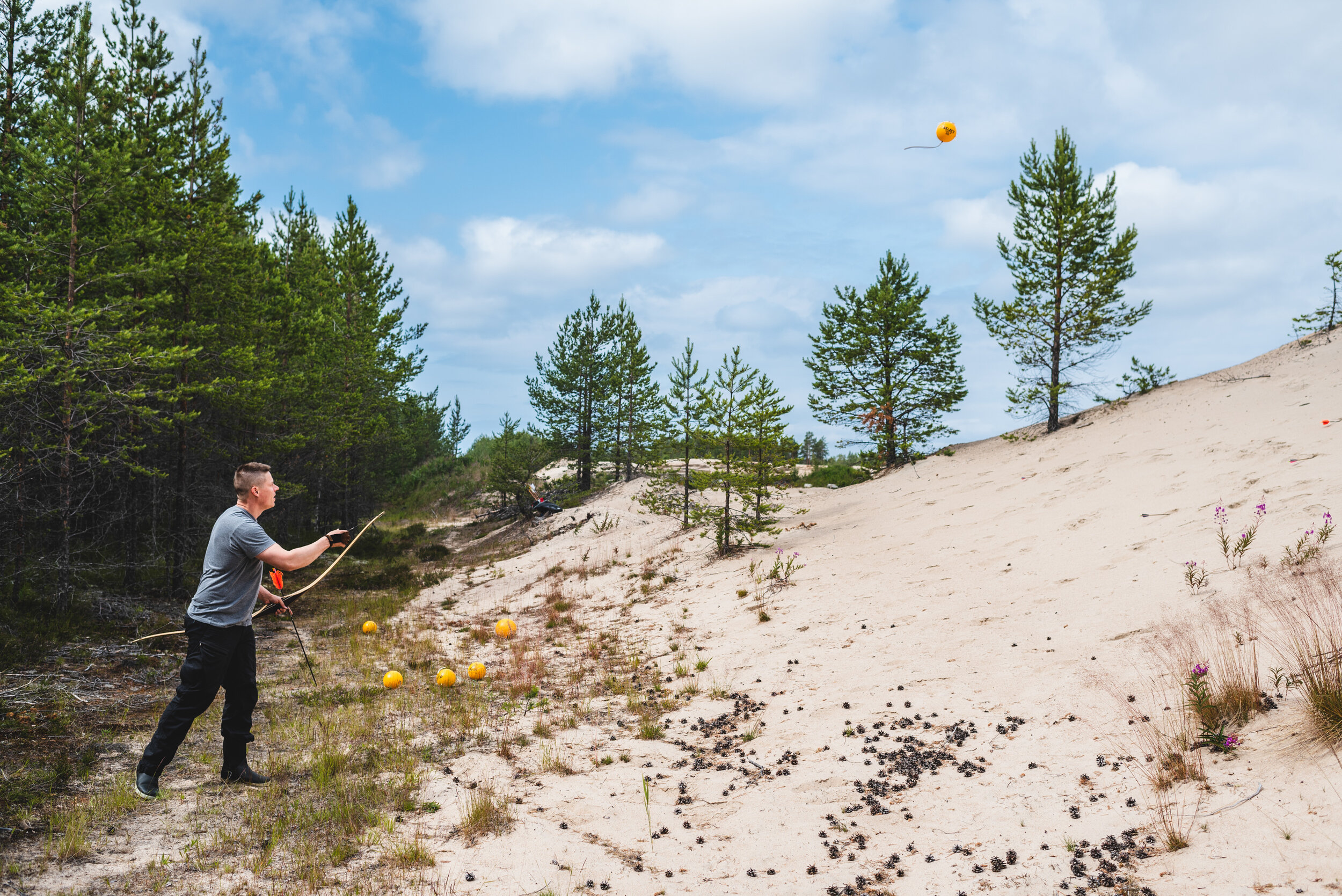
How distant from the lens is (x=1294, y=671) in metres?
5.07

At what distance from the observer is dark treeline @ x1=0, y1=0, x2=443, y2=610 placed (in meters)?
11.8

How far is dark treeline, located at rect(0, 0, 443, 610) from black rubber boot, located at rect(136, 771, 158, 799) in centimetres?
770

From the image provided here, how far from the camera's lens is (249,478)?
5875 millimetres

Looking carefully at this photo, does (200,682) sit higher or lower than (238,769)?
higher

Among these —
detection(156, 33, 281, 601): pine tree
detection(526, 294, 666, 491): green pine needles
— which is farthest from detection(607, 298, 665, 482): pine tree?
detection(156, 33, 281, 601): pine tree

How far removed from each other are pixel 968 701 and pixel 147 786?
7070mm

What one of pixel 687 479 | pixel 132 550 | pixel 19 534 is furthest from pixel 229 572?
pixel 687 479

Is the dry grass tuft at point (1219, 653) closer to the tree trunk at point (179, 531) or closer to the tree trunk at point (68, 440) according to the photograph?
the tree trunk at point (68, 440)

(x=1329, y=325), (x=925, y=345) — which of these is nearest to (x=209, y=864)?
(x=925, y=345)

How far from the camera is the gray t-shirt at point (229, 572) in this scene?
5.55 meters

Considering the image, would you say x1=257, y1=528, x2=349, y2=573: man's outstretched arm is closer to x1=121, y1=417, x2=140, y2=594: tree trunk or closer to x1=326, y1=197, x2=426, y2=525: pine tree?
x1=121, y1=417, x2=140, y2=594: tree trunk

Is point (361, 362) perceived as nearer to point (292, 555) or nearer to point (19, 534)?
point (19, 534)

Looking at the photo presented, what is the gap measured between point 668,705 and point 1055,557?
5928mm

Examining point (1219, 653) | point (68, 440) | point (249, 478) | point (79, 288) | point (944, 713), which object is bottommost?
point (944, 713)
